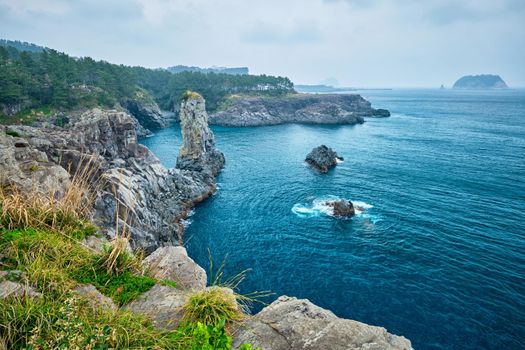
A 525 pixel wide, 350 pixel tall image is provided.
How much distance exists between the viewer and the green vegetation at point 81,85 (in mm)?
75312

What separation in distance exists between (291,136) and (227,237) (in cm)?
8106

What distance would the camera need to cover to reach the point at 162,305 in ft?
25.0

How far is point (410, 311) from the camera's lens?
29.0 metres

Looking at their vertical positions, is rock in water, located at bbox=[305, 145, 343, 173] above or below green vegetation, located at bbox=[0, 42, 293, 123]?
below

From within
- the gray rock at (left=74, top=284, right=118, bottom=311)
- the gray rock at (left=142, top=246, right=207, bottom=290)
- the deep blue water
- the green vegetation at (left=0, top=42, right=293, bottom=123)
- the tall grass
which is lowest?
the deep blue water

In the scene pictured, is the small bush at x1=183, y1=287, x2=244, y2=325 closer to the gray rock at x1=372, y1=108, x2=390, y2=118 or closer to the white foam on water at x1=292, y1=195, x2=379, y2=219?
the white foam on water at x1=292, y1=195, x2=379, y2=219

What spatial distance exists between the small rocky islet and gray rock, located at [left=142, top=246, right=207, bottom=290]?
1.4 inches

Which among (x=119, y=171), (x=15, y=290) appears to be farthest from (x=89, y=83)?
(x=15, y=290)

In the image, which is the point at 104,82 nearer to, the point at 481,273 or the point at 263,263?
the point at 263,263

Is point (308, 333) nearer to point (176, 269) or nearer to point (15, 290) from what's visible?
point (176, 269)

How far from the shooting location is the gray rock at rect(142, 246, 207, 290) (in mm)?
9500

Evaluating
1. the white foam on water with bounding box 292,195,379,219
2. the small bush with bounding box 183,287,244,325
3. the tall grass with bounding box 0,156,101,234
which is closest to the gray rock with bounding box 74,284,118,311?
the small bush with bounding box 183,287,244,325

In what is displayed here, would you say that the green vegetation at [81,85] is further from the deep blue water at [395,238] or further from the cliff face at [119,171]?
the cliff face at [119,171]

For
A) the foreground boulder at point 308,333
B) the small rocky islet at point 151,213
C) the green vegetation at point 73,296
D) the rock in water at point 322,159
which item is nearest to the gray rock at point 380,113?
the rock in water at point 322,159
